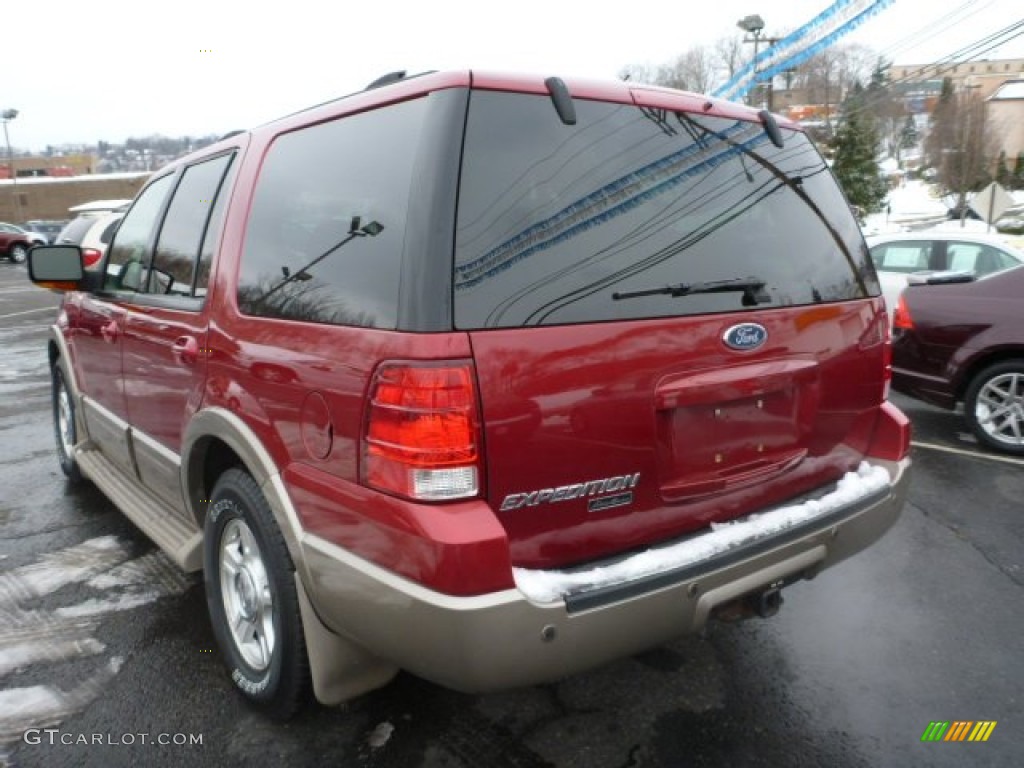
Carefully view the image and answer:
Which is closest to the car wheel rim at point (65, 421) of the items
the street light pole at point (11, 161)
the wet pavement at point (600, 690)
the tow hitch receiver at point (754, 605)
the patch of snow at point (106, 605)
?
the wet pavement at point (600, 690)

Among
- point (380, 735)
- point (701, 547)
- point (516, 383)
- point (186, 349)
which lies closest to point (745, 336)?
point (701, 547)

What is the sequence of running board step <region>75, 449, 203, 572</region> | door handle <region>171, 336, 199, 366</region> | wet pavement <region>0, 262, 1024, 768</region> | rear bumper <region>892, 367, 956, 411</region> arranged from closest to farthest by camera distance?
1. wet pavement <region>0, 262, 1024, 768</region>
2. door handle <region>171, 336, 199, 366</region>
3. running board step <region>75, 449, 203, 572</region>
4. rear bumper <region>892, 367, 956, 411</region>

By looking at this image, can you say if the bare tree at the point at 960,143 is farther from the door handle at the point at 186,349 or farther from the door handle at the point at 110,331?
the door handle at the point at 186,349

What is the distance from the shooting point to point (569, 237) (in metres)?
2.03

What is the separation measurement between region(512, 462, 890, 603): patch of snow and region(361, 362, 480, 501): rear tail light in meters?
0.30

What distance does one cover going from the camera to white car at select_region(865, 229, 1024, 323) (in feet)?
27.1

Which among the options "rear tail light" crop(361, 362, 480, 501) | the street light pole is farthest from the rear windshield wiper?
the street light pole

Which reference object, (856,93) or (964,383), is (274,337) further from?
(856,93)

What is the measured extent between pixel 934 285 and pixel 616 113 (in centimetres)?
480

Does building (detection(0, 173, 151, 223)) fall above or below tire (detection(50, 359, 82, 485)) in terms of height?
above

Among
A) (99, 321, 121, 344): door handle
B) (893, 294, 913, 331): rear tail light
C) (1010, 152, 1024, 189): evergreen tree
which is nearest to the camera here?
(99, 321, 121, 344): door handle

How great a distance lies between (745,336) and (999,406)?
14.5 ft

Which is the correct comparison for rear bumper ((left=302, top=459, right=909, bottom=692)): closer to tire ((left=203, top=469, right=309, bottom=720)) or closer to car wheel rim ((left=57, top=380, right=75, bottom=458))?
tire ((left=203, top=469, right=309, bottom=720))

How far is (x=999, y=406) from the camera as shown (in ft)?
18.4
